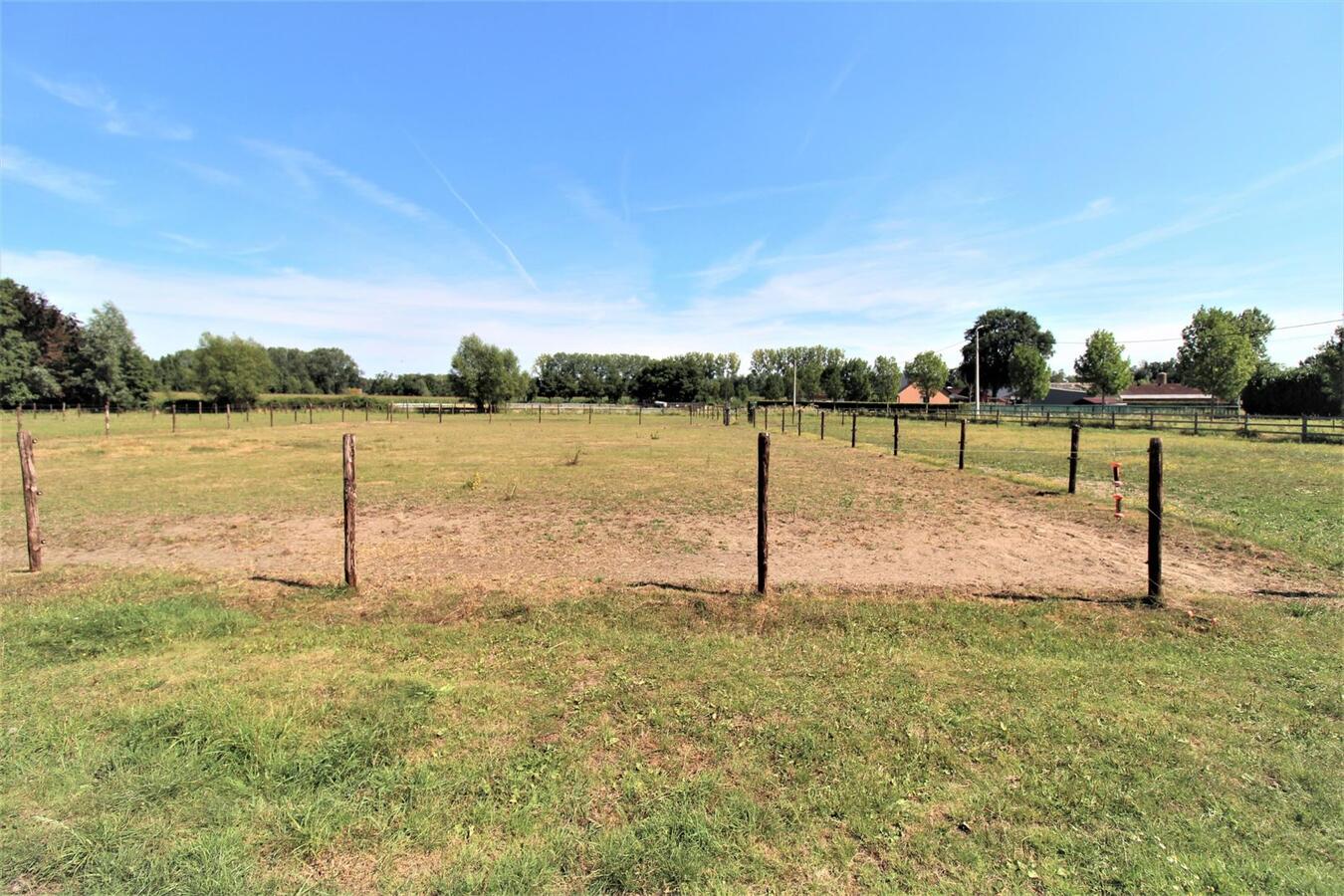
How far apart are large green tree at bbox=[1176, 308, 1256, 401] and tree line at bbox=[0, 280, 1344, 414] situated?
0.10 m

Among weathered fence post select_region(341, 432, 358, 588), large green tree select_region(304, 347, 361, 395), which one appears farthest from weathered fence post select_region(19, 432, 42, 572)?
large green tree select_region(304, 347, 361, 395)

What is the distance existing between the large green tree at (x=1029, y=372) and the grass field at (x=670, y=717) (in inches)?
3372

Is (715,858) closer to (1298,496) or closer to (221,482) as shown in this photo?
(1298,496)

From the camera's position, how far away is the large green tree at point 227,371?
236 feet

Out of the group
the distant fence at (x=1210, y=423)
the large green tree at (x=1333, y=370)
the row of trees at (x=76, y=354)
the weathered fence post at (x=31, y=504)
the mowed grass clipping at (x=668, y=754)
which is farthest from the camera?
the row of trees at (x=76, y=354)

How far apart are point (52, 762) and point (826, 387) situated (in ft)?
392

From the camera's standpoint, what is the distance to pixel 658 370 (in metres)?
126

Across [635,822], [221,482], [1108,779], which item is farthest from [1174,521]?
[221,482]

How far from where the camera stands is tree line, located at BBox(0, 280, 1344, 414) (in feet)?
166

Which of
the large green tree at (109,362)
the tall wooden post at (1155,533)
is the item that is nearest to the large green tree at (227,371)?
the large green tree at (109,362)

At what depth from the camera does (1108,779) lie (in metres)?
2.97

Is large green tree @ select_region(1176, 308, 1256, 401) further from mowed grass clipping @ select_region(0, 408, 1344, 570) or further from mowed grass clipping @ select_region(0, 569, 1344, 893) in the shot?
mowed grass clipping @ select_region(0, 569, 1344, 893)

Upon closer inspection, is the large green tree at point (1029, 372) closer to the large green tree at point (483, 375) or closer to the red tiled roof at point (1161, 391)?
the red tiled roof at point (1161, 391)

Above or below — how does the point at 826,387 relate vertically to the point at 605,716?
above
